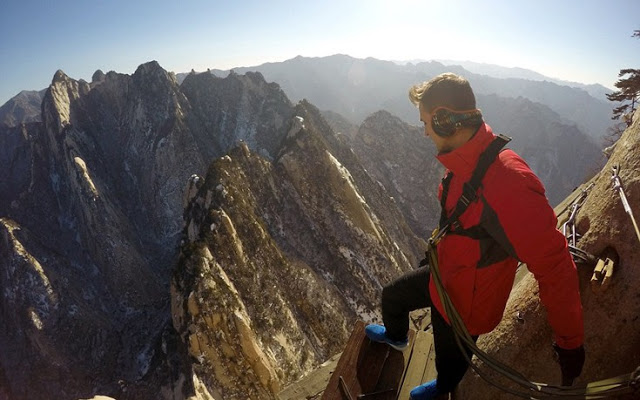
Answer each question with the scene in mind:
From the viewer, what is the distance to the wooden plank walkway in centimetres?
519

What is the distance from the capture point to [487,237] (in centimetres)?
303

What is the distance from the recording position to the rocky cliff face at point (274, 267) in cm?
1780

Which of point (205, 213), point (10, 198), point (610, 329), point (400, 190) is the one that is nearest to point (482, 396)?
point (610, 329)

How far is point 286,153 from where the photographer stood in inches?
1298

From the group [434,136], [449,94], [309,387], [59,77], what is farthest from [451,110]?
[59,77]

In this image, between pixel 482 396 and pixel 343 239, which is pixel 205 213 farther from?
pixel 482 396

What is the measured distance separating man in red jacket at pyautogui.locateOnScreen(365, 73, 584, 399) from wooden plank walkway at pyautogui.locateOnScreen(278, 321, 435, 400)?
152 centimetres

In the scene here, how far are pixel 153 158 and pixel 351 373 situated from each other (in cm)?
7133

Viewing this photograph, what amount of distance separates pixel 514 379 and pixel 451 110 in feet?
7.96

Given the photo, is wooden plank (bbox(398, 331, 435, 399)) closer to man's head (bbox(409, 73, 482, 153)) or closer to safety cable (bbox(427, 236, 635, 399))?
safety cable (bbox(427, 236, 635, 399))

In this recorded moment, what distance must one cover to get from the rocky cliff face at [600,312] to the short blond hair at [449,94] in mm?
2300

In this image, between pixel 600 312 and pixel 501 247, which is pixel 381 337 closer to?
pixel 600 312

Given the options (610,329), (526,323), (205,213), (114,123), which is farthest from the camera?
Result: (114,123)

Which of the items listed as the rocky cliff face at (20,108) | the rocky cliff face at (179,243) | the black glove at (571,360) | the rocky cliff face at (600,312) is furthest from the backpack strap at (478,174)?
the rocky cliff face at (20,108)
